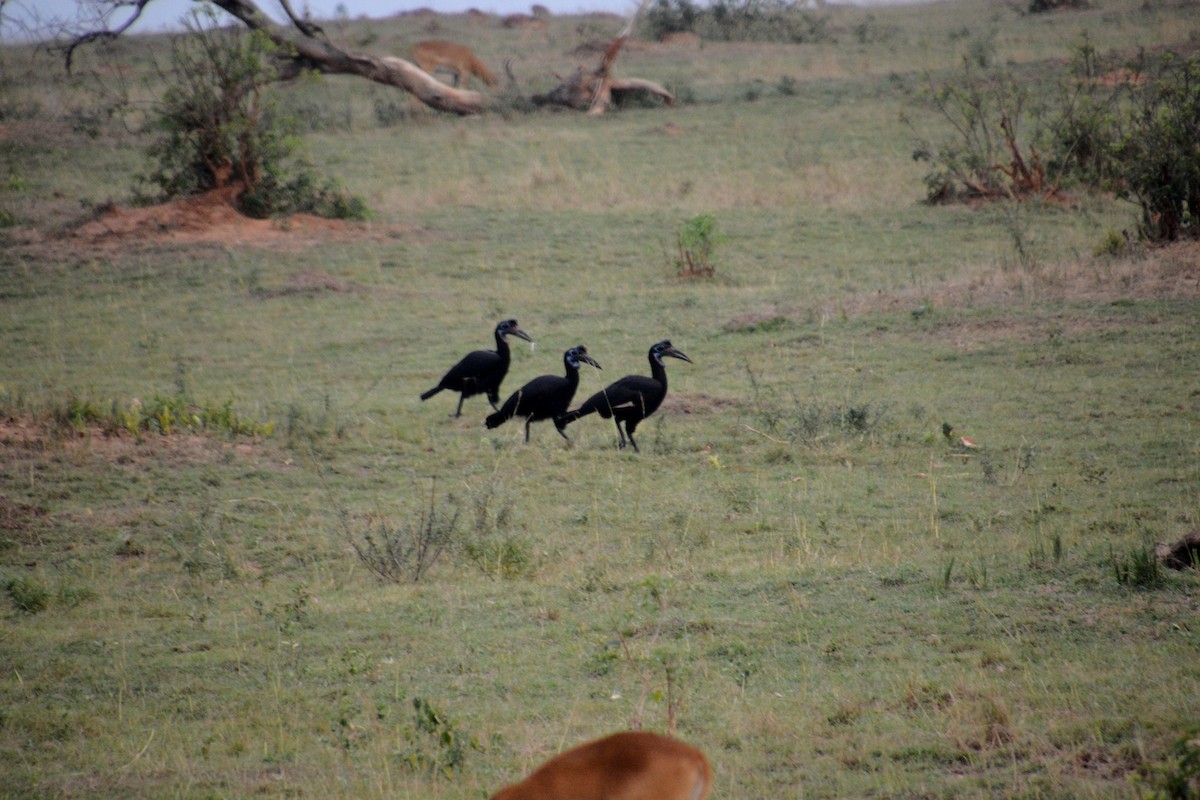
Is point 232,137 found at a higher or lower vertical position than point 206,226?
higher

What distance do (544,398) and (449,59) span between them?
2263cm

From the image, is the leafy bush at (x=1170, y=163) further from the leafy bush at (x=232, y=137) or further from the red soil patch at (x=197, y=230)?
the leafy bush at (x=232, y=137)

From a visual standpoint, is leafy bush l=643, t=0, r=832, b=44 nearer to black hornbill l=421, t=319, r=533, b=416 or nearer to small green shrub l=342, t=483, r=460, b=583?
black hornbill l=421, t=319, r=533, b=416

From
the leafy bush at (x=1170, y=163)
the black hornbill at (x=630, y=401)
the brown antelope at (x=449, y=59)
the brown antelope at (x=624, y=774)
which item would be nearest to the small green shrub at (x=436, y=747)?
the brown antelope at (x=624, y=774)

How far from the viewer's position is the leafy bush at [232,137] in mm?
17422

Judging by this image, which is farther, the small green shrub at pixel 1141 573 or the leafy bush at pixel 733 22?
the leafy bush at pixel 733 22

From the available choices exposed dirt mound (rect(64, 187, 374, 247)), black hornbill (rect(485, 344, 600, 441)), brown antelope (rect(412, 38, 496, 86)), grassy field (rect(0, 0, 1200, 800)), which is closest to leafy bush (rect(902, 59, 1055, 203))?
grassy field (rect(0, 0, 1200, 800))

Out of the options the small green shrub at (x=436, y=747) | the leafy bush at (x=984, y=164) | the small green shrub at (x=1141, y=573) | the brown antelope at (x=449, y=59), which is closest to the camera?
the small green shrub at (x=436, y=747)

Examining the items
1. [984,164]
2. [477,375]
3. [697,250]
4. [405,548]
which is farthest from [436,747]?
[984,164]

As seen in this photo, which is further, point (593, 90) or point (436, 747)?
point (593, 90)

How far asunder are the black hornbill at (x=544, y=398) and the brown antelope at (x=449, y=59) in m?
21.7

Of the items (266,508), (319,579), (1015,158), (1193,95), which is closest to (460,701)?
(319,579)

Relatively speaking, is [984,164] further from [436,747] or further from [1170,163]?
[436,747]

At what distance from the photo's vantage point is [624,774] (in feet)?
8.39
